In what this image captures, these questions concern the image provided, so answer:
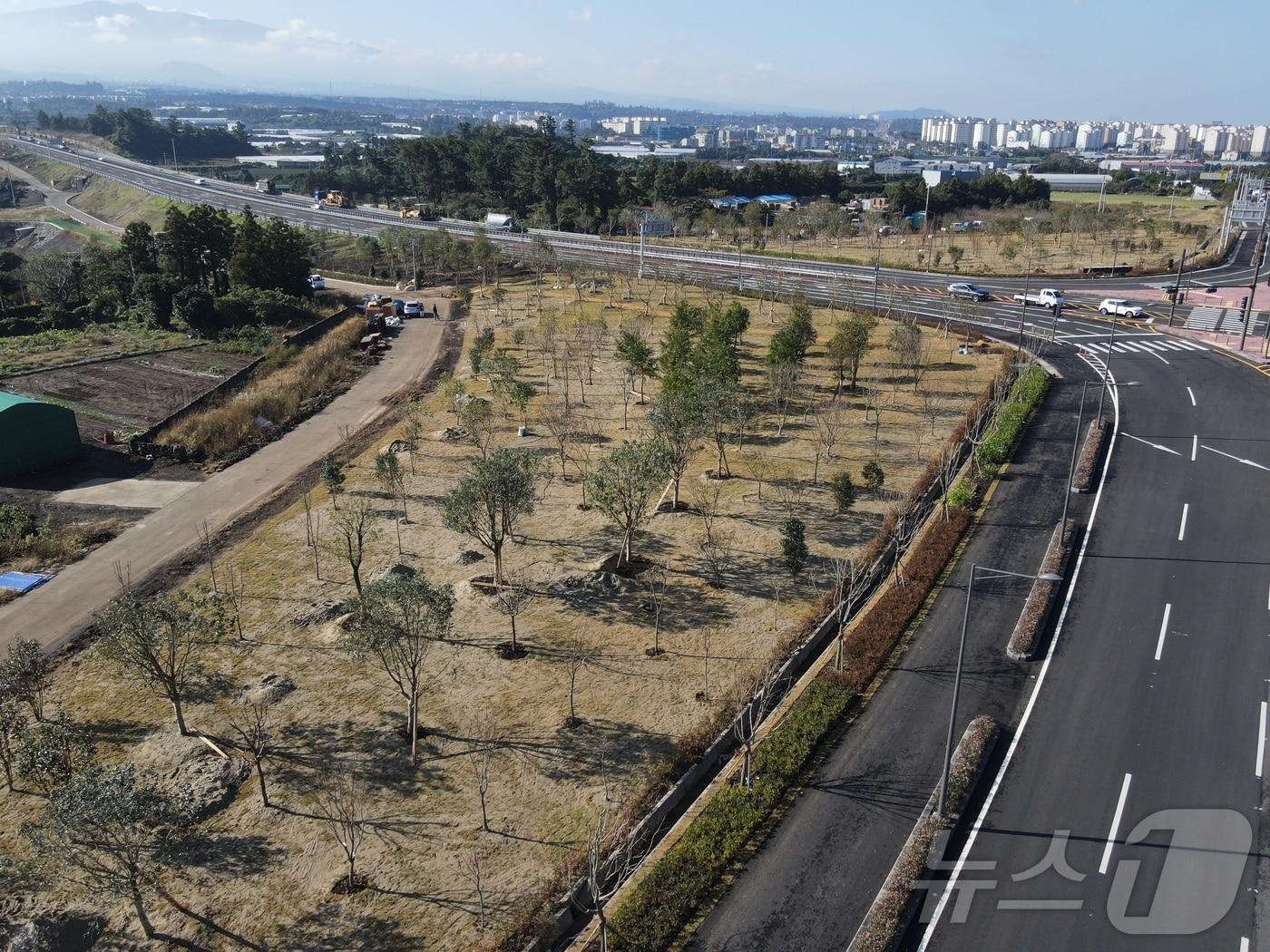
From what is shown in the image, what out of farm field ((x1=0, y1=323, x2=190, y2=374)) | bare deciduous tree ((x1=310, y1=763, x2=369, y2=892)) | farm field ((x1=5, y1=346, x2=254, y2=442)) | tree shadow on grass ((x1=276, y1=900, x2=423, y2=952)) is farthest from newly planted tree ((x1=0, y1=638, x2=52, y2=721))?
farm field ((x1=0, y1=323, x2=190, y2=374))

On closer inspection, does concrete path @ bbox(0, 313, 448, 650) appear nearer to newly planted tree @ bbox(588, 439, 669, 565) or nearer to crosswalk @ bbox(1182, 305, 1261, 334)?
newly planted tree @ bbox(588, 439, 669, 565)

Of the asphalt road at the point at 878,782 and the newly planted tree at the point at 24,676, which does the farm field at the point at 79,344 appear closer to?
the newly planted tree at the point at 24,676

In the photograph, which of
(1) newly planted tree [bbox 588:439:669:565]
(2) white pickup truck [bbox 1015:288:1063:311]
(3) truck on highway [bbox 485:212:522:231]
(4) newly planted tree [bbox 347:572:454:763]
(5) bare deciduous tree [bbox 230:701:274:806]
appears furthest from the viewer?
(3) truck on highway [bbox 485:212:522:231]

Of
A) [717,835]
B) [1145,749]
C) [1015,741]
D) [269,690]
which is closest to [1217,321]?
[1145,749]

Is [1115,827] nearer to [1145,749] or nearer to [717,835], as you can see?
[1145,749]

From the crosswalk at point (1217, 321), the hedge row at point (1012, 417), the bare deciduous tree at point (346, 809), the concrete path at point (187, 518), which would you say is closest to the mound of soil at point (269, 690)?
the bare deciduous tree at point (346, 809)

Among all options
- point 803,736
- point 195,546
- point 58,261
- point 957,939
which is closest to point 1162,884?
point 957,939

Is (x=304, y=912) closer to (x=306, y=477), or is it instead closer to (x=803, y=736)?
(x=803, y=736)
